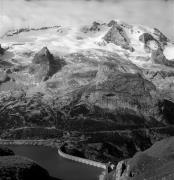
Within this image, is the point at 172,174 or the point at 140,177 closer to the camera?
the point at 172,174

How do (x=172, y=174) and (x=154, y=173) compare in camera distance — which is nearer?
(x=172, y=174)

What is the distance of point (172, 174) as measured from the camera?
173500 mm

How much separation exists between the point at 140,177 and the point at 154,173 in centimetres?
639

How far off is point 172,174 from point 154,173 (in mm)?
19797

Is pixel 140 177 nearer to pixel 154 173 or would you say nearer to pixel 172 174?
pixel 154 173

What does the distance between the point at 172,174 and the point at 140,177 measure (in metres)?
25.2

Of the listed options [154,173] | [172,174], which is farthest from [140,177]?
[172,174]

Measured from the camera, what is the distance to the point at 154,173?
192875mm

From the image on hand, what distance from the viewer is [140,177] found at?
197 meters
